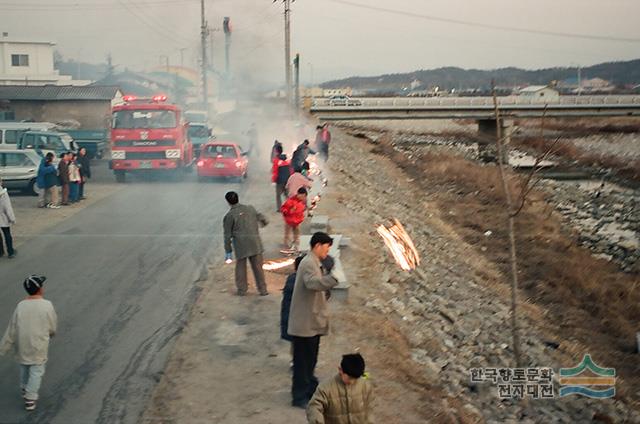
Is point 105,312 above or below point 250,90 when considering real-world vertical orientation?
below

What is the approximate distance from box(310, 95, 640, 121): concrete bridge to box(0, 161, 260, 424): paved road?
35020 millimetres


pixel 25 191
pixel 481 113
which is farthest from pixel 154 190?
pixel 481 113

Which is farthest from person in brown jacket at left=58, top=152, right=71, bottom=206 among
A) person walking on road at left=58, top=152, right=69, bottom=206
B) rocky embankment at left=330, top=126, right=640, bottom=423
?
rocky embankment at left=330, top=126, right=640, bottom=423

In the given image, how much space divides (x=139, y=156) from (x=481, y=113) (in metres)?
35.6

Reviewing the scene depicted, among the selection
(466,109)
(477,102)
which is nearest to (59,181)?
(466,109)

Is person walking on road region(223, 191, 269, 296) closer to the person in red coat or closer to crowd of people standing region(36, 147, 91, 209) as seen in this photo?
the person in red coat

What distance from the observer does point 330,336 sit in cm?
1041

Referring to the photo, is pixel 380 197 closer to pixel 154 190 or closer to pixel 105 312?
pixel 154 190

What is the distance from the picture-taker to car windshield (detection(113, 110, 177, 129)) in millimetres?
27203

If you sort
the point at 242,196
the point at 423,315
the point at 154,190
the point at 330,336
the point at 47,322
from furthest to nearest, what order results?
the point at 154,190 < the point at 242,196 < the point at 423,315 < the point at 330,336 < the point at 47,322

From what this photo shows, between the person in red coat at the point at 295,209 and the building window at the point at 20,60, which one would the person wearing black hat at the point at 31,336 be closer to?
the person in red coat at the point at 295,209

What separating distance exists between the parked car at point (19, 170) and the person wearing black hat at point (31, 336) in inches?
650

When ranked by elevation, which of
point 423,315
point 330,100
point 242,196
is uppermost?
point 330,100

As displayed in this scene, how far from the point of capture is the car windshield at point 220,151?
1074 inches
